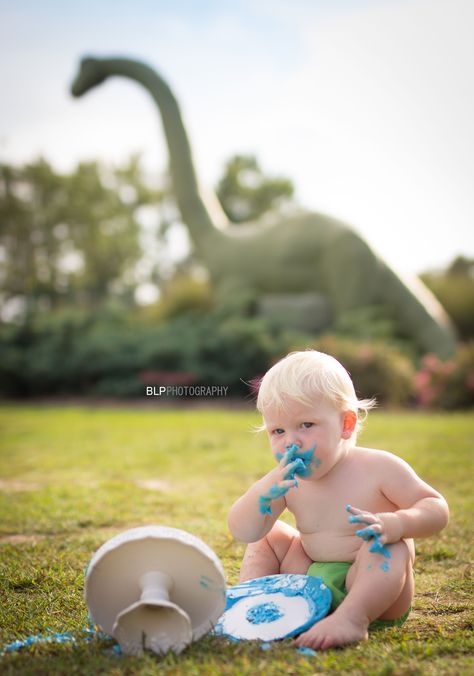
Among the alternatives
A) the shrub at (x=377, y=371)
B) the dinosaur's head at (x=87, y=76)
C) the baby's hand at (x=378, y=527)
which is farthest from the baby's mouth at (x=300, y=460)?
the dinosaur's head at (x=87, y=76)

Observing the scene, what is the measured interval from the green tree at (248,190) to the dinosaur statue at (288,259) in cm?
1762

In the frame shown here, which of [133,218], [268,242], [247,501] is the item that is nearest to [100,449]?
[247,501]

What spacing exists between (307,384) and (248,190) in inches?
1246

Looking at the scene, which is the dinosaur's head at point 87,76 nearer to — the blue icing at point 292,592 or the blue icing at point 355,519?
the blue icing at point 292,592

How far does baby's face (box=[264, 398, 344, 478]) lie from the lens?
7.04 ft

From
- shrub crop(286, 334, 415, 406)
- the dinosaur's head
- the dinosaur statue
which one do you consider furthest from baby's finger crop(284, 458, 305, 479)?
the dinosaur's head

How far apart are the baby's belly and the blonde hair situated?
1.39 ft

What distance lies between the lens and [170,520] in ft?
12.3

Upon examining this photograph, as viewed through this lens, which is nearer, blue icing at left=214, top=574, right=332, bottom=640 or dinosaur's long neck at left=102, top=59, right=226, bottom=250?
blue icing at left=214, top=574, right=332, bottom=640

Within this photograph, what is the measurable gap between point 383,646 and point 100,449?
5.14 metres

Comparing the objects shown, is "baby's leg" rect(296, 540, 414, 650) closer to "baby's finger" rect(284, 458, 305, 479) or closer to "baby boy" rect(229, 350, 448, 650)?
"baby boy" rect(229, 350, 448, 650)

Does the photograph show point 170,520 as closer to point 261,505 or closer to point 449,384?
point 261,505

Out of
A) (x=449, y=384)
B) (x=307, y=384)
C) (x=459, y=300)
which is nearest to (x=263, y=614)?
(x=307, y=384)

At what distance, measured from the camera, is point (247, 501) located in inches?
85.4
